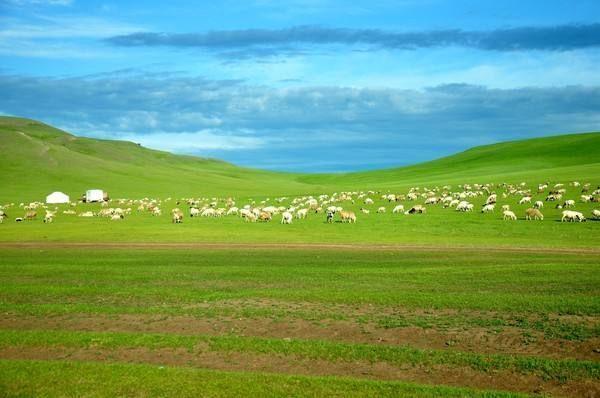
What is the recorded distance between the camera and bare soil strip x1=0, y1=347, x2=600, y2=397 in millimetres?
11164

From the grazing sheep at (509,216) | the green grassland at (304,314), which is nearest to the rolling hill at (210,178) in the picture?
the grazing sheep at (509,216)

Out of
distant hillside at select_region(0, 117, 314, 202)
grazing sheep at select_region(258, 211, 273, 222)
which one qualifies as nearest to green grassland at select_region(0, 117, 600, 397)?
grazing sheep at select_region(258, 211, 273, 222)

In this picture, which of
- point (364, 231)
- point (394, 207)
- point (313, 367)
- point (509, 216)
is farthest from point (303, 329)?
point (394, 207)

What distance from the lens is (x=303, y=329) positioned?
596 inches

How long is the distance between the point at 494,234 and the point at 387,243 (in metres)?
8.53

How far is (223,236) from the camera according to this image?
39.8m

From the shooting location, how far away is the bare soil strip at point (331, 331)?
44.0 ft

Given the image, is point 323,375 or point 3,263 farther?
point 3,263

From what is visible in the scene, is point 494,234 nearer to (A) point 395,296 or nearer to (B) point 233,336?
(A) point 395,296

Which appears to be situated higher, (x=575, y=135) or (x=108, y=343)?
(x=575, y=135)

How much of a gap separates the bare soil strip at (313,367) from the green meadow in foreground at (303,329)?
0.04m

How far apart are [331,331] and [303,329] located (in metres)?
0.76

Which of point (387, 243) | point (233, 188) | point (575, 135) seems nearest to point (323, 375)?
point (387, 243)

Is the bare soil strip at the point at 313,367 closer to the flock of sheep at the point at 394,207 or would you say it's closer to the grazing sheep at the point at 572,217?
the grazing sheep at the point at 572,217
